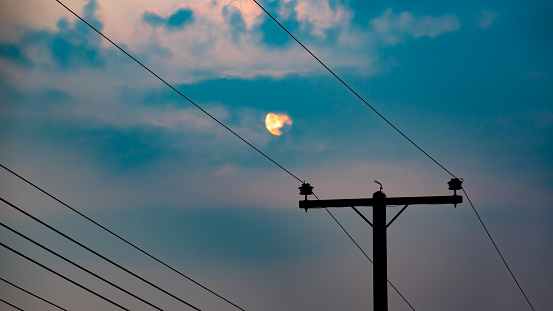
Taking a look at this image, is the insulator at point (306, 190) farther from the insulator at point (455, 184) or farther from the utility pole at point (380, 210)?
the insulator at point (455, 184)

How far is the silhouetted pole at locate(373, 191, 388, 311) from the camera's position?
18625mm

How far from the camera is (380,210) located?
1941cm

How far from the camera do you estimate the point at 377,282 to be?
61.4 feet

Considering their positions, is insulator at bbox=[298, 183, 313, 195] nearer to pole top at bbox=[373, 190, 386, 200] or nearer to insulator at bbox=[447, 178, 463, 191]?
pole top at bbox=[373, 190, 386, 200]

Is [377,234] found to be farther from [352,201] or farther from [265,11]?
[265,11]

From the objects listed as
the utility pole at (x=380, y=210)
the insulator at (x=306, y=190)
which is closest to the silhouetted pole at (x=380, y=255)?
the utility pole at (x=380, y=210)

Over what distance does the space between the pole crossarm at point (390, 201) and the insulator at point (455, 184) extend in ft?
1.05

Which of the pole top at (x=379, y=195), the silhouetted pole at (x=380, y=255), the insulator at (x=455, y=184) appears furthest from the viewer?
the insulator at (x=455, y=184)

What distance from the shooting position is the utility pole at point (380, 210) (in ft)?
61.3

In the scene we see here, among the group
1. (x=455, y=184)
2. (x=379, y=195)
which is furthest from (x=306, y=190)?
(x=455, y=184)

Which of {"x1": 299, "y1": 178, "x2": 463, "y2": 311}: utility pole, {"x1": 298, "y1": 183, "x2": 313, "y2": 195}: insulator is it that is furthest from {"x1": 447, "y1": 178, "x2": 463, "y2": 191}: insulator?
{"x1": 298, "y1": 183, "x2": 313, "y2": 195}: insulator

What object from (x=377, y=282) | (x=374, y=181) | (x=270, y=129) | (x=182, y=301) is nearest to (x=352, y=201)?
(x=374, y=181)

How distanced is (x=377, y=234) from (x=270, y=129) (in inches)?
195

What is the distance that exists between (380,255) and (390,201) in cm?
153
